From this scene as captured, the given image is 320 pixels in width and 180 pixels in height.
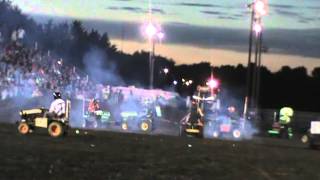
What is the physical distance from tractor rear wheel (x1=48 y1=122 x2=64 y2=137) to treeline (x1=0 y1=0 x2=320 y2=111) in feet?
104

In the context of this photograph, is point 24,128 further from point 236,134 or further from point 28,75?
point 28,75

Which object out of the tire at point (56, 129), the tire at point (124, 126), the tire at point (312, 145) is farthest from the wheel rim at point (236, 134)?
the tire at point (56, 129)

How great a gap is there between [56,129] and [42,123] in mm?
663

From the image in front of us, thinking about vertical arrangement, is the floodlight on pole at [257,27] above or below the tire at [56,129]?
above

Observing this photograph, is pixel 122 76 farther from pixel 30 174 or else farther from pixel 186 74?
pixel 30 174

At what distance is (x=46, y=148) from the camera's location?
1991 centimetres

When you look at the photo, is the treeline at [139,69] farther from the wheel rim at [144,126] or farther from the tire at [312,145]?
the tire at [312,145]

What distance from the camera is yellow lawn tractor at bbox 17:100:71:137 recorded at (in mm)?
26561

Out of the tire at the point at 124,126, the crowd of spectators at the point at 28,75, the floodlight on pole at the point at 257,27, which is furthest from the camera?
the floodlight on pole at the point at 257,27

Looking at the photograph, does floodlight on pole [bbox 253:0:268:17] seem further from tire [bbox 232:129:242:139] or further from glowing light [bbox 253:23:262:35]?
tire [bbox 232:129:242:139]

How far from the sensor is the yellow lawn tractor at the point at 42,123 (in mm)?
26561

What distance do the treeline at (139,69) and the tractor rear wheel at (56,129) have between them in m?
Answer: 31.6

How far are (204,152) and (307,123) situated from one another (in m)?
42.1

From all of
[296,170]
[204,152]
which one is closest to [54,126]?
[204,152]
